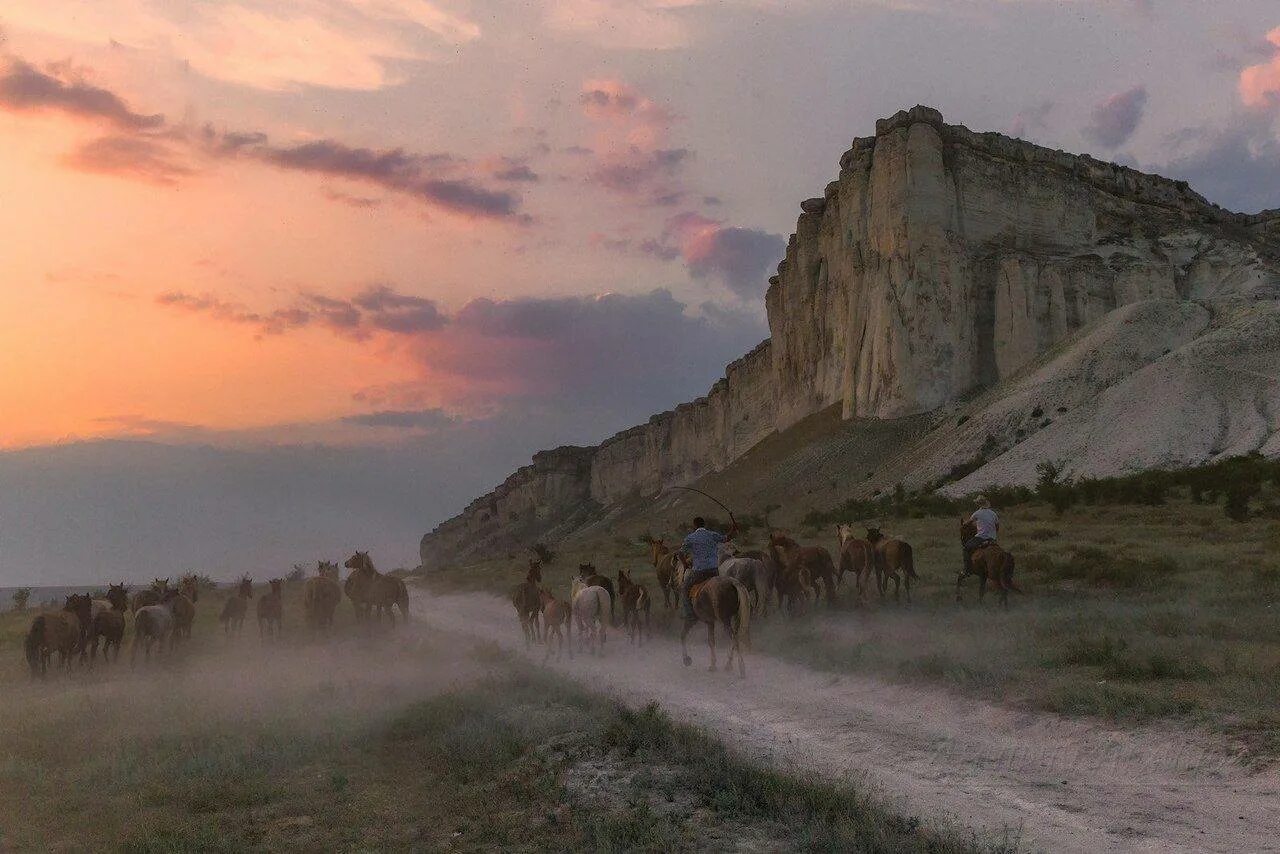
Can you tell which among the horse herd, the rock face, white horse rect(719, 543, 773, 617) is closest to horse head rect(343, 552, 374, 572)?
the horse herd

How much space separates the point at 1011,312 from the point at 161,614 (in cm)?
7202

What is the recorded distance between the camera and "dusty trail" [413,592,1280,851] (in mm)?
7094

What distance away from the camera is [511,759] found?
9945 mm

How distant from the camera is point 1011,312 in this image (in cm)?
7719

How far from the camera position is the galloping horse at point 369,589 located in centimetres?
2519

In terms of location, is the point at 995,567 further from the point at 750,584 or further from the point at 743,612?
the point at 743,612

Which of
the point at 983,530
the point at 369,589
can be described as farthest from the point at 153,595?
the point at 983,530

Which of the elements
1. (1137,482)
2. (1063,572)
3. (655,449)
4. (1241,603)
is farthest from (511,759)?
(655,449)

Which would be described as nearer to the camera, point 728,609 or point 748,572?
point 728,609

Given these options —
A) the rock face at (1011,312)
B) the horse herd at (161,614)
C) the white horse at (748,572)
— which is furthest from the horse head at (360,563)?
the rock face at (1011,312)

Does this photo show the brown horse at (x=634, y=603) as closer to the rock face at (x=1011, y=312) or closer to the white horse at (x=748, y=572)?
the white horse at (x=748, y=572)

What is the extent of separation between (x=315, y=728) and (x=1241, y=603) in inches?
661

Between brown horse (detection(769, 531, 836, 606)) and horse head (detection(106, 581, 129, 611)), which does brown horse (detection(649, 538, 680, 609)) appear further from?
horse head (detection(106, 581, 129, 611))

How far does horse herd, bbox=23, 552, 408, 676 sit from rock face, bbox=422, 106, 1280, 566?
3887 cm
